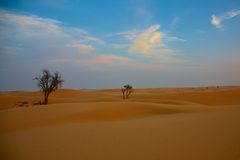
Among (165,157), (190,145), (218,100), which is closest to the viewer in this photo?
(165,157)

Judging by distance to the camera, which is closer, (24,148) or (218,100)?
(24,148)

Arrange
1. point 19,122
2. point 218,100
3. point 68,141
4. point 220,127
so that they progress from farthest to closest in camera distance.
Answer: point 218,100 < point 19,122 < point 220,127 < point 68,141

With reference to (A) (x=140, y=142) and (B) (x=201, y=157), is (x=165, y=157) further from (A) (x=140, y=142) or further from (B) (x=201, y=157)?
(A) (x=140, y=142)

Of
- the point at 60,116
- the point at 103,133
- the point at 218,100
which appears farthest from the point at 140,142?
the point at 218,100

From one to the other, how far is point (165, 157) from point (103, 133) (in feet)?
12.9

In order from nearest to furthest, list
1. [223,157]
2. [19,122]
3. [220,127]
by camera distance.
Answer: [223,157] < [220,127] < [19,122]

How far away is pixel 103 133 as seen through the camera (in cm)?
959

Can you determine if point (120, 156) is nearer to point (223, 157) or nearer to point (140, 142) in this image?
point (140, 142)

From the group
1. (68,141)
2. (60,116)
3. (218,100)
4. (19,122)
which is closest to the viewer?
(68,141)

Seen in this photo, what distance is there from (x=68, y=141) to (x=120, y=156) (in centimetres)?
268

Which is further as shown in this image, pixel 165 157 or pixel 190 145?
pixel 190 145

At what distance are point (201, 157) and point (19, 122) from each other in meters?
12.0

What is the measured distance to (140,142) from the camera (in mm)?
7770

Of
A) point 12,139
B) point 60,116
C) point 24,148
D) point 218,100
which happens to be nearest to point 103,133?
point 24,148
